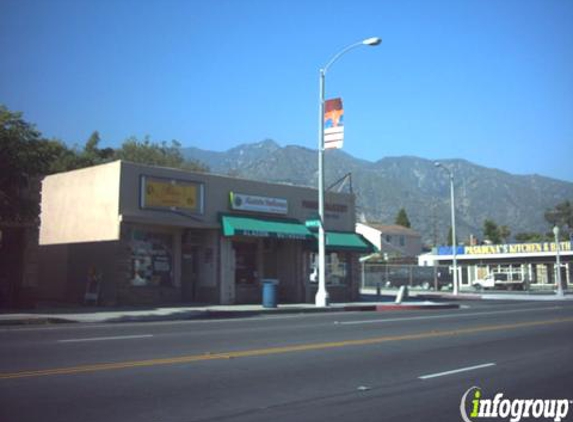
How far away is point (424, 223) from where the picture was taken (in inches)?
7800

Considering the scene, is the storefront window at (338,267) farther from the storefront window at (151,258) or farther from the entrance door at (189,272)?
the storefront window at (151,258)

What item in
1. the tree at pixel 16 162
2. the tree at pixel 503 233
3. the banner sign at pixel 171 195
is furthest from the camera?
the tree at pixel 503 233

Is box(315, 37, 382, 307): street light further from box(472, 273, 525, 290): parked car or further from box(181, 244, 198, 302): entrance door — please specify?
box(472, 273, 525, 290): parked car

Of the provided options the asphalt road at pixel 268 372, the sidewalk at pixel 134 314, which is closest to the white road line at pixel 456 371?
the asphalt road at pixel 268 372

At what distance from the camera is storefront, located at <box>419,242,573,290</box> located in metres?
61.9

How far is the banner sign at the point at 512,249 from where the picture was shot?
2410 inches

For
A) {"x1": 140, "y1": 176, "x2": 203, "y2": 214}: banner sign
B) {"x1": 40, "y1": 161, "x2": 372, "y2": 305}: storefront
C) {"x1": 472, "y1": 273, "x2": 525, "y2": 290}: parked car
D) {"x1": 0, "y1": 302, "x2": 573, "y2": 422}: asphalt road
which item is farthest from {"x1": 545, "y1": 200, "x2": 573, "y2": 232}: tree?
{"x1": 0, "y1": 302, "x2": 573, "y2": 422}: asphalt road

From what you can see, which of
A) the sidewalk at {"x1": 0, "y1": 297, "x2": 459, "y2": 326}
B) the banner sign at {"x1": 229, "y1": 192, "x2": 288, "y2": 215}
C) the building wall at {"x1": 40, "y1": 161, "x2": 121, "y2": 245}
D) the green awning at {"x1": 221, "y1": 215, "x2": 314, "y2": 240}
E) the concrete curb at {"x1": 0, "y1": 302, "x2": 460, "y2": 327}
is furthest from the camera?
the banner sign at {"x1": 229, "y1": 192, "x2": 288, "y2": 215}

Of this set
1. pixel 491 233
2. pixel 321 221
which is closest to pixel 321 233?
pixel 321 221

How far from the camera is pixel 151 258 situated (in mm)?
26656

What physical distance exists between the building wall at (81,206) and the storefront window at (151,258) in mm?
1299

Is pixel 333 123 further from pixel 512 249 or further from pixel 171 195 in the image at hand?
pixel 512 249

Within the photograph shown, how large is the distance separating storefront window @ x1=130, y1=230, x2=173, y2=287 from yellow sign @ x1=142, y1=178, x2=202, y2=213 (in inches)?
55.8

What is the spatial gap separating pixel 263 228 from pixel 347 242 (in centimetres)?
632
